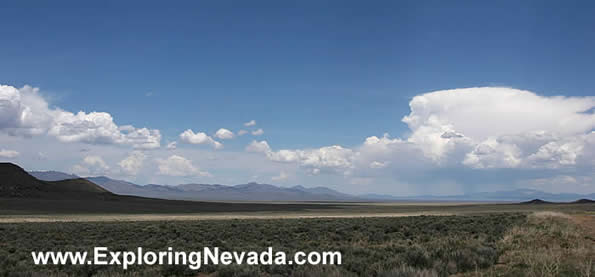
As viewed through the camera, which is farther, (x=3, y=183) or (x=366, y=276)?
(x=3, y=183)

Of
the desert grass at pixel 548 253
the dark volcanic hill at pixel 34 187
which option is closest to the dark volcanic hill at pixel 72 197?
the dark volcanic hill at pixel 34 187

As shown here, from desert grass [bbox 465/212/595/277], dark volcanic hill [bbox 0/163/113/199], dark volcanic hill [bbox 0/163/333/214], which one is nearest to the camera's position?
desert grass [bbox 465/212/595/277]

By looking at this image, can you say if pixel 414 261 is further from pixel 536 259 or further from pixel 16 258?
pixel 16 258

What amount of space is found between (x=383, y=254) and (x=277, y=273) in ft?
14.1

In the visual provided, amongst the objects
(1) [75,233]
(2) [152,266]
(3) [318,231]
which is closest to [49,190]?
(1) [75,233]

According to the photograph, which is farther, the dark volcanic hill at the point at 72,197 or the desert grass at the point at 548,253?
the dark volcanic hill at the point at 72,197

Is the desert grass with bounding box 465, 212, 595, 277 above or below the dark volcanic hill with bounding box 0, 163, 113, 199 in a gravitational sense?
below

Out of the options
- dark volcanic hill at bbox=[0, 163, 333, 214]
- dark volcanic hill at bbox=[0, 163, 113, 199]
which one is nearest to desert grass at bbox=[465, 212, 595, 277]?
dark volcanic hill at bbox=[0, 163, 333, 214]

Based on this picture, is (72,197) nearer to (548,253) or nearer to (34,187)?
(34,187)

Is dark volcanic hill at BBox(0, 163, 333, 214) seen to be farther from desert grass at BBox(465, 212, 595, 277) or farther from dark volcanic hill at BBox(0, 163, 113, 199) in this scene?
desert grass at BBox(465, 212, 595, 277)

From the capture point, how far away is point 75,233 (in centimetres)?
2986

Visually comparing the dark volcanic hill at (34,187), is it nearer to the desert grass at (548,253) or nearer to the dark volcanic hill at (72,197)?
the dark volcanic hill at (72,197)

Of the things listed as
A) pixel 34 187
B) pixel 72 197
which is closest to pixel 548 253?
pixel 72 197

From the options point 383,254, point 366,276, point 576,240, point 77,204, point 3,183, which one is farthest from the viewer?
point 3,183
